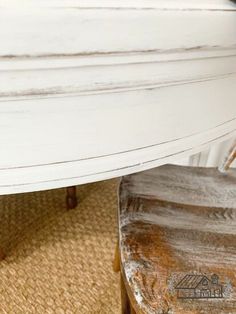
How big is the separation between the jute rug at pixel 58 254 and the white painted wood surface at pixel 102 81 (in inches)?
29.9

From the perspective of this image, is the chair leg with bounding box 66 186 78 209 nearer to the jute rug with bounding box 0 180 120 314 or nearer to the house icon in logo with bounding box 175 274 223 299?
the jute rug with bounding box 0 180 120 314

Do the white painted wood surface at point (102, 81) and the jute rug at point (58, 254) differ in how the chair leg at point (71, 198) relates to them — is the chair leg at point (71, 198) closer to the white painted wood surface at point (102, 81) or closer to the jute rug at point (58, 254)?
the jute rug at point (58, 254)

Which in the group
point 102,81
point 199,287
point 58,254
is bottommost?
point 58,254

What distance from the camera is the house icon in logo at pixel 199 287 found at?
1.51ft

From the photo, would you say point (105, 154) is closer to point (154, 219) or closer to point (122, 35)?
point (122, 35)

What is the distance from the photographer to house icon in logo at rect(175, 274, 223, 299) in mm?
462

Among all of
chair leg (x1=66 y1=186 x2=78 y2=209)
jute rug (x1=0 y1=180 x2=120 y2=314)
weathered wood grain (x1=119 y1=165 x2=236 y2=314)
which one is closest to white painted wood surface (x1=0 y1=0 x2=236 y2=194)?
weathered wood grain (x1=119 y1=165 x2=236 y2=314)

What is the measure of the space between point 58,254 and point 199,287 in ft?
Result: 2.35

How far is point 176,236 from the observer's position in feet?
1.86

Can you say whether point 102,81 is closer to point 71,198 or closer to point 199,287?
point 199,287

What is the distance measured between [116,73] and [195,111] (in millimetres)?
102

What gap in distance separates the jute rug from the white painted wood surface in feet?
2.49

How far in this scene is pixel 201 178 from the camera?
0.75m

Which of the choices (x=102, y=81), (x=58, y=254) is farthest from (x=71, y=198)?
(x=102, y=81)
